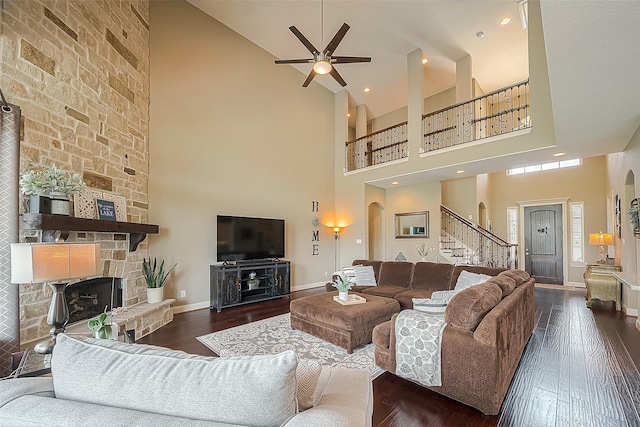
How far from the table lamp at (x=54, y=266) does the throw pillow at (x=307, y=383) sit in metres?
1.56

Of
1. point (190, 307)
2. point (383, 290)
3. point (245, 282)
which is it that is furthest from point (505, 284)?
point (190, 307)

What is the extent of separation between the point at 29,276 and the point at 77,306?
78.1 inches

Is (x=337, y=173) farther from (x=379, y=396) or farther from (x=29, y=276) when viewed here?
(x=29, y=276)

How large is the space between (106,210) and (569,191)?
33.2 feet

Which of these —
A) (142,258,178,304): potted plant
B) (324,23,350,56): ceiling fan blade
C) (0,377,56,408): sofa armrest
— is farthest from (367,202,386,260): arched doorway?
(0,377,56,408): sofa armrest

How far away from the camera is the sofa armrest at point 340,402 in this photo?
79 centimetres

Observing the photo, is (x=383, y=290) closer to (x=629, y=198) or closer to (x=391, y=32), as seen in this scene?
(x=629, y=198)

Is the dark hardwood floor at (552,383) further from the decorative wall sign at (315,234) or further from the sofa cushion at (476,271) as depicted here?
the decorative wall sign at (315,234)

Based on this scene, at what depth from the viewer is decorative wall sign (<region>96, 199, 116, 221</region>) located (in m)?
3.27

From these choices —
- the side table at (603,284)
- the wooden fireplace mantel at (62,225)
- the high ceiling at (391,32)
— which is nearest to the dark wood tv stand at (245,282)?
the wooden fireplace mantel at (62,225)

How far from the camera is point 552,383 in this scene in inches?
97.0

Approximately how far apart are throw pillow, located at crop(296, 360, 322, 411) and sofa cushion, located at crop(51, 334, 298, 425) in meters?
0.19

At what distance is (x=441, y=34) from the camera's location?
18.8 ft

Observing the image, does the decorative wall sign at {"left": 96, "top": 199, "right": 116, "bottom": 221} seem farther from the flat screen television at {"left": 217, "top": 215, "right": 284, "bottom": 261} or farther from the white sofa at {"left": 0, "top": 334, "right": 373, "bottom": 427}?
the white sofa at {"left": 0, "top": 334, "right": 373, "bottom": 427}
